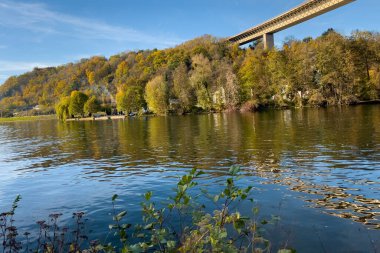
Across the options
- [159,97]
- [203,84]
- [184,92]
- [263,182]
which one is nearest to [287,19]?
[203,84]

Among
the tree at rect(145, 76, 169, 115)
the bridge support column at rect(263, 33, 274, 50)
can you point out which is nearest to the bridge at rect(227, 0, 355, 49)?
the bridge support column at rect(263, 33, 274, 50)

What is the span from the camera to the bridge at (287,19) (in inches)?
4342

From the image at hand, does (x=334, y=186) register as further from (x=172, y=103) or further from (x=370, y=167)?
(x=172, y=103)

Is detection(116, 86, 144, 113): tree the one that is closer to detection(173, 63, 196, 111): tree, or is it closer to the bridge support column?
detection(173, 63, 196, 111): tree

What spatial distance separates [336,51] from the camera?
8525 centimetres

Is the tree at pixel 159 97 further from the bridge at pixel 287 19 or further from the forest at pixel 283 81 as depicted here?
the bridge at pixel 287 19

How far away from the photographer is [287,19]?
429ft

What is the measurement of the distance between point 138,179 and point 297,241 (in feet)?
33.1

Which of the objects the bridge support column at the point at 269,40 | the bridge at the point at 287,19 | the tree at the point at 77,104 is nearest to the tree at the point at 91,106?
the tree at the point at 77,104

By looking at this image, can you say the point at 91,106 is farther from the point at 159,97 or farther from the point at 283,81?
the point at 283,81

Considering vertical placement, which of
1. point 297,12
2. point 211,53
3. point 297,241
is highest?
point 297,12

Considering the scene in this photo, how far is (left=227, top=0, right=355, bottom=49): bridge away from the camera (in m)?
110

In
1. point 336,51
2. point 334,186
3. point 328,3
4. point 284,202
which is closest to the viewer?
point 284,202

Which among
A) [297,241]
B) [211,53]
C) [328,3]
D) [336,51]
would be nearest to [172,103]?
[211,53]
